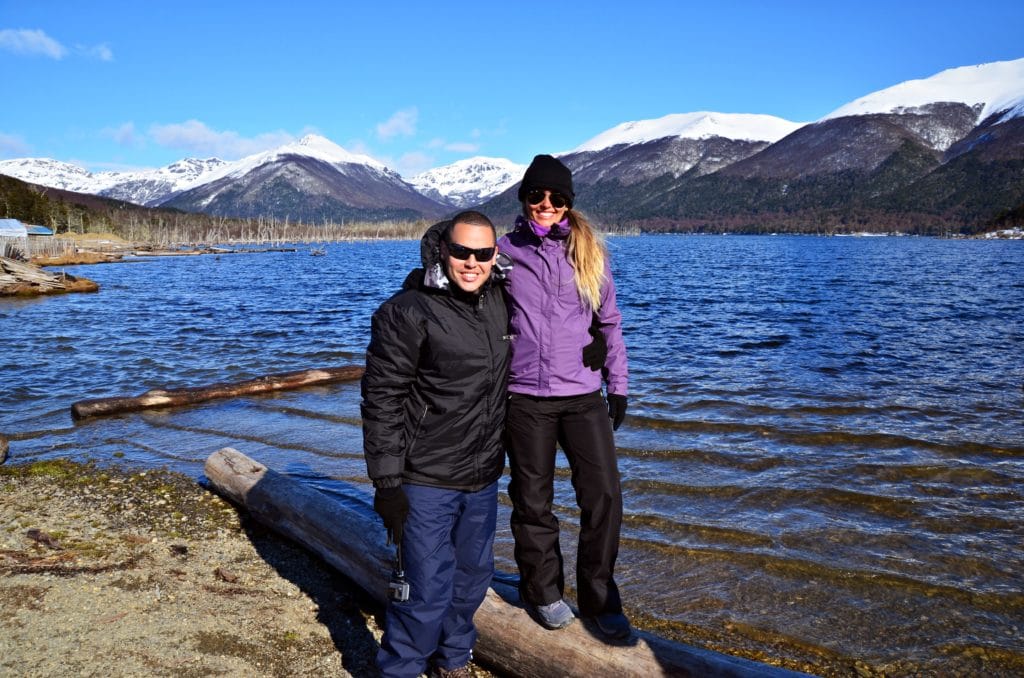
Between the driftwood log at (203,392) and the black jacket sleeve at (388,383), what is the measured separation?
10107 mm

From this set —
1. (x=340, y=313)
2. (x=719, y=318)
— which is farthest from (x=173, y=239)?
(x=719, y=318)

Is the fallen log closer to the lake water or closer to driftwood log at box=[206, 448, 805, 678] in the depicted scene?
the lake water

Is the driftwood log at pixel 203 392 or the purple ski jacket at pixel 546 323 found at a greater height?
the purple ski jacket at pixel 546 323

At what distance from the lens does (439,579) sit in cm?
385

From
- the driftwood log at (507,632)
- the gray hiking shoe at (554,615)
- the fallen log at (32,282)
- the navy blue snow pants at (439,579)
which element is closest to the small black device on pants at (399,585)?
the navy blue snow pants at (439,579)

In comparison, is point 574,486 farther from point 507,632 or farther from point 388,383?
point 388,383

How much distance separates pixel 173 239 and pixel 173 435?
168 m

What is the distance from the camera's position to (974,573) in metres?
6.19

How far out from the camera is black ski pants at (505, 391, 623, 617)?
13.8 feet

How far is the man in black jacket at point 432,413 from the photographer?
3.67 metres

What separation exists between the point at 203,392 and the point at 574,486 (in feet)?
35.4

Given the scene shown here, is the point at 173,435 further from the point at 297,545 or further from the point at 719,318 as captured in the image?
the point at 719,318

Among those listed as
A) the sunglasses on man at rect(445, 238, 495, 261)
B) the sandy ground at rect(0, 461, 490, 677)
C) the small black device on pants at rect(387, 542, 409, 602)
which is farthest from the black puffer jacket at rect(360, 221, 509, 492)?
the sandy ground at rect(0, 461, 490, 677)

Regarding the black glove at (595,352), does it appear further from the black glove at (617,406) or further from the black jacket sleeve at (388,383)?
the black jacket sleeve at (388,383)
